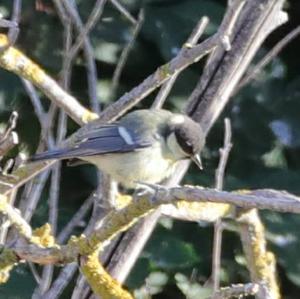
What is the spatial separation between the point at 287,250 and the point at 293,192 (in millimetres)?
143

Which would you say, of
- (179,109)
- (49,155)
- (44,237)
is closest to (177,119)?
(179,109)

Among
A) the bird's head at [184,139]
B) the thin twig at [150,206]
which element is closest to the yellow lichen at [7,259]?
the thin twig at [150,206]

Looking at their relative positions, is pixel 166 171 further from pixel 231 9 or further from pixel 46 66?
pixel 231 9

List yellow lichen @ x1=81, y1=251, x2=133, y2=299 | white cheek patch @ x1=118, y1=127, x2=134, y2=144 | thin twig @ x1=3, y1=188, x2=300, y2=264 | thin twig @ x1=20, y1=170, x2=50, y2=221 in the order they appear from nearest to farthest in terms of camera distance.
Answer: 1. thin twig @ x1=3, y1=188, x2=300, y2=264
2. yellow lichen @ x1=81, y1=251, x2=133, y2=299
3. thin twig @ x1=20, y1=170, x2=50, y2=221
4. white cheek patch @ x1=118, y1=127, x2=134, y2=144

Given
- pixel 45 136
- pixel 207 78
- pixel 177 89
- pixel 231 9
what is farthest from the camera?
pixel 177 89

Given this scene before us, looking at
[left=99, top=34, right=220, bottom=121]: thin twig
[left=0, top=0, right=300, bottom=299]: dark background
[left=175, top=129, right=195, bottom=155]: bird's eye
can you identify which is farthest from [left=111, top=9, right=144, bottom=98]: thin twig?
[left=99, top=34, right=220, bottom=121]: thin twig

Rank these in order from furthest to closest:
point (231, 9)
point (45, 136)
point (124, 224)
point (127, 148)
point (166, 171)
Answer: point (127, 148), point (166, 171), point (45, 136), point (231, 9), point (124, 224)

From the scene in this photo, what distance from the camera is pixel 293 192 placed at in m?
2.68

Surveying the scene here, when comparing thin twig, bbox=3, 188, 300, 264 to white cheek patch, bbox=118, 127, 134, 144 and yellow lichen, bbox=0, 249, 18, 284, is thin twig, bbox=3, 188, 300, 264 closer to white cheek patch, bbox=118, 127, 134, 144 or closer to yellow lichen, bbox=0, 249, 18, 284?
yellow lichen, bbox=0, 249, 18, 284

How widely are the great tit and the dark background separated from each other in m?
0.16

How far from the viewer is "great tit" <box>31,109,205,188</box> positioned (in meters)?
2.36

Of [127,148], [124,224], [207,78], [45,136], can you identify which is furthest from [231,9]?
[127,148]

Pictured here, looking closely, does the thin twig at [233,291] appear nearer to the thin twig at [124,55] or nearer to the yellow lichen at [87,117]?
the yellow lichen at [87,117]

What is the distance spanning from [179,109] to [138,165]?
27cm
